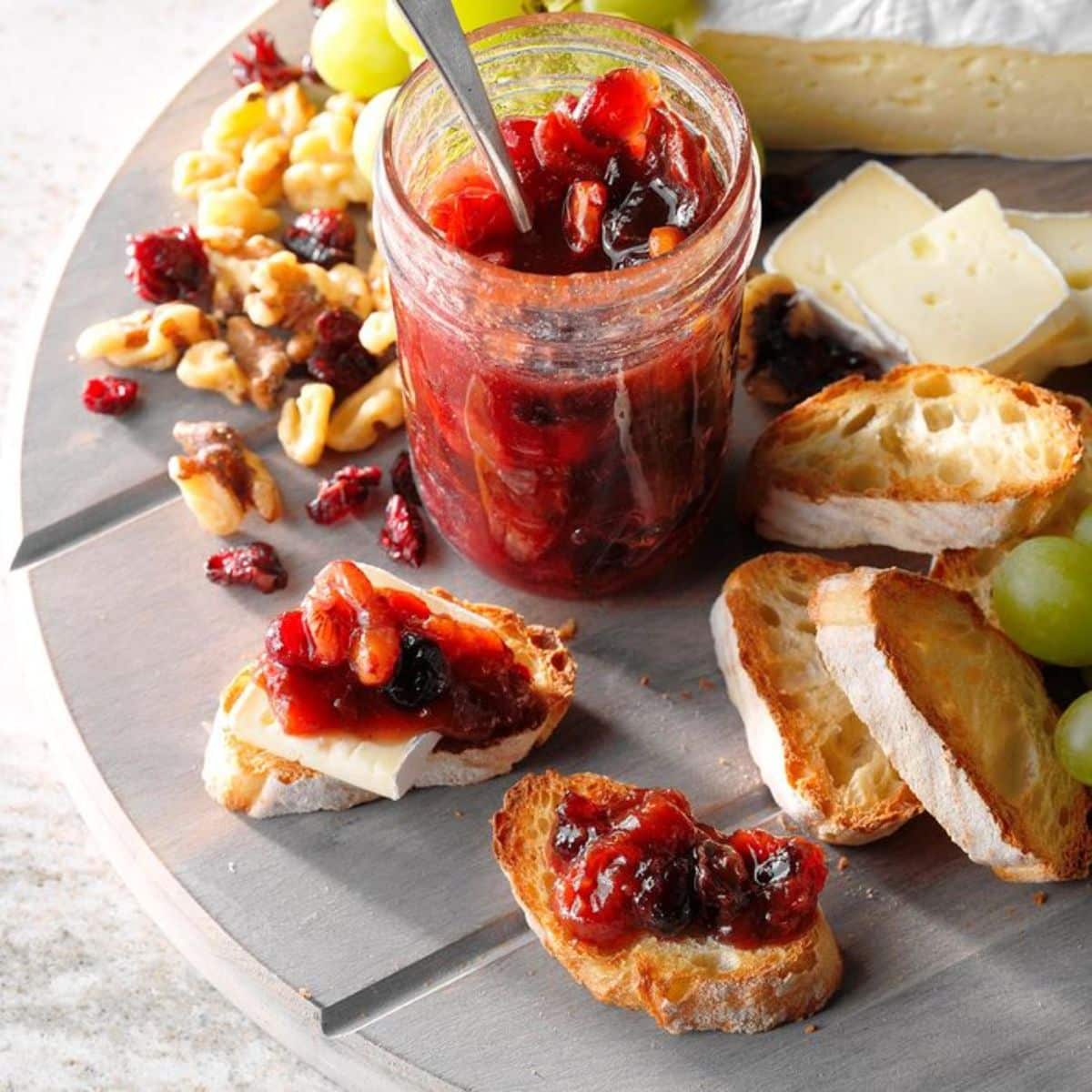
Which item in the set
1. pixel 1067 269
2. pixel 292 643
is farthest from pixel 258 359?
pixel 1067 269

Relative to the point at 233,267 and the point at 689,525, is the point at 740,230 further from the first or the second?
the point at 233,267

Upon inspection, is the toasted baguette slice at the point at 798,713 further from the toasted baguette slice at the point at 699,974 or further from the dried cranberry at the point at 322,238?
the dried cranberry at the point at 322,238

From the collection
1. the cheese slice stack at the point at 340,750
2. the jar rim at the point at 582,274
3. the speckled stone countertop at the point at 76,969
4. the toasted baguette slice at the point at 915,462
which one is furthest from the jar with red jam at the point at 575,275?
the speckled stone countertop at the point at 76,969

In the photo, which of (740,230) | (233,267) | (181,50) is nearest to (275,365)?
(233,267)

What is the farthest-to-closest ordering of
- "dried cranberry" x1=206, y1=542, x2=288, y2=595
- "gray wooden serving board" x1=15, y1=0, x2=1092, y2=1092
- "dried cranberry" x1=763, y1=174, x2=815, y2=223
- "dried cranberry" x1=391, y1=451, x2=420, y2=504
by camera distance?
"dried cranberry" x1=763, y1=174, x2=815, y2=223 → "dried cranberry" x1=391, y1=451, x2=420, y2=504 → "dried cranberry" x1=206, y1=542, x2=288, y2=595 → "gray wooden serving board" x1=15, y1=0, x2=1092, y2=1092

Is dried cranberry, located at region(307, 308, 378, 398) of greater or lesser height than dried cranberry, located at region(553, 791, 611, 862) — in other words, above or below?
above

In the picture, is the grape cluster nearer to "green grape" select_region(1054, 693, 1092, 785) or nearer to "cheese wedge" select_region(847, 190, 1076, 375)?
"green grape" select_region(1054, 693, 1092, 785)

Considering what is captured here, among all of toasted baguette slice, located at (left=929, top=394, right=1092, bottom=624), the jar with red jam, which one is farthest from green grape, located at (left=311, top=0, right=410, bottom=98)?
toasted baguette slice, located at (left=929, top=394, right=1092, bottom=624)
